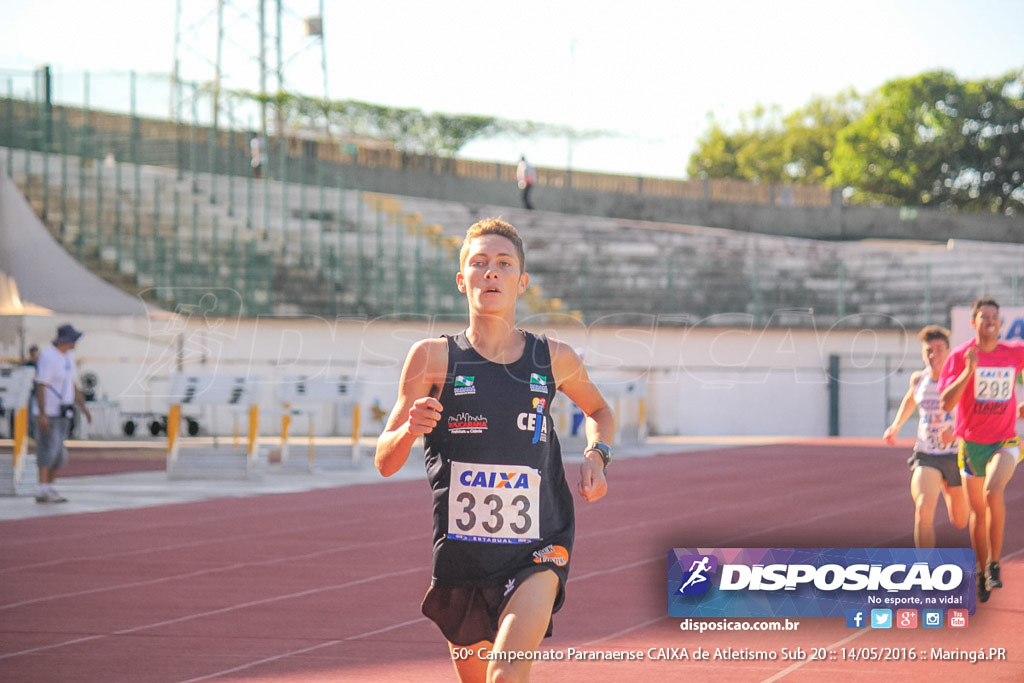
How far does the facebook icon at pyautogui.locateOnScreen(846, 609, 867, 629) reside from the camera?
5.85 m

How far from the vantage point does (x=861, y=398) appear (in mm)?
31625

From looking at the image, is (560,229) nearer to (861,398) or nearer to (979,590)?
(861,398)

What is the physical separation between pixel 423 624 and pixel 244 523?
604 cm

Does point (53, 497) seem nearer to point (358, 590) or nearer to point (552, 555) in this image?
point (358, 590)

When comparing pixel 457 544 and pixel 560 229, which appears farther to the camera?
pixel 560 229

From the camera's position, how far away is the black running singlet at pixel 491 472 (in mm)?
4871

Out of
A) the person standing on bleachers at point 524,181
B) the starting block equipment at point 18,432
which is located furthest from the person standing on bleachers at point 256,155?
the starting block equipment at point 18,432

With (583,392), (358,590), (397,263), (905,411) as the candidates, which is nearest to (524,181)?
(397,263)

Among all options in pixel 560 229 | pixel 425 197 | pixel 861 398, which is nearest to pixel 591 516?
pixel 861 398

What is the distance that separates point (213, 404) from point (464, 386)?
16653mm

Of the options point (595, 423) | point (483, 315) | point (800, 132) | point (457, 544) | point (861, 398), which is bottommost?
point (861, 398)

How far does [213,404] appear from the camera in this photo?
21.0 meters

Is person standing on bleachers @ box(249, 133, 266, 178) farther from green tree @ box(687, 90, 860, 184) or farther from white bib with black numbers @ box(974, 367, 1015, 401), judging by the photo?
green tree @ box(687, 90, 860, 184)

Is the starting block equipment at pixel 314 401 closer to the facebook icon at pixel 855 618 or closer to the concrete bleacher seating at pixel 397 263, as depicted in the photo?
the concrete bleacher seating at pixel 397 263
